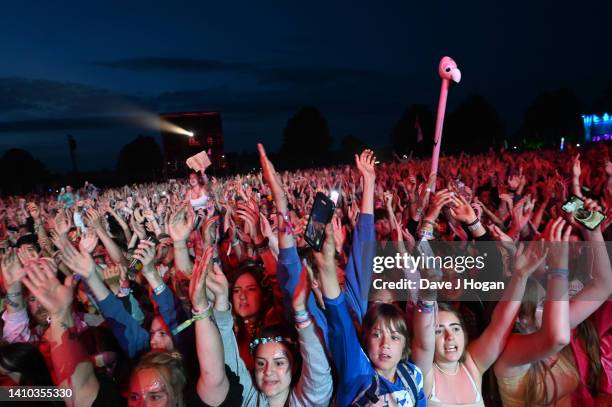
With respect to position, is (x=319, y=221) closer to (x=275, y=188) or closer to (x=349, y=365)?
(x=275, y=188)

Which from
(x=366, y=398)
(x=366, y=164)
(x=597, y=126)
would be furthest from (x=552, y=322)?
(x=597, y=126)

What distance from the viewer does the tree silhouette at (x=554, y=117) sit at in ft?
186

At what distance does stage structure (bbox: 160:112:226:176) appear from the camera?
143 ft

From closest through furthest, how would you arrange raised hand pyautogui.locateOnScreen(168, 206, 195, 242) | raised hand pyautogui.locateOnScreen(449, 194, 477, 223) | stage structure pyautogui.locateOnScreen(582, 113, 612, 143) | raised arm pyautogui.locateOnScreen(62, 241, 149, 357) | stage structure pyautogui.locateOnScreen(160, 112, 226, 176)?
raised arm pyautogui.locateOnScreen(62, 241, 149, 357) → raised hand pyautogui.locateOnScreen(168, 206, 195, 242) → raised hand pyautogui.locateOnScreen(449, 194, 477, 223) → stage structure pyautogui.locateOnScreen(160, 112, 226, 176) → stage structure pyautogui.locateOnScreen(582, 113, 612, 143)

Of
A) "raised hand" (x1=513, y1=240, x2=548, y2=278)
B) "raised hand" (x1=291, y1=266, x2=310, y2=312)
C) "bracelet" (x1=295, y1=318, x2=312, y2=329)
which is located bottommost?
"bracelet" (x1=295, y1=318, x2=312, y2=329)

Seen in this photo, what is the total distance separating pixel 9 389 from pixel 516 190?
7598mm

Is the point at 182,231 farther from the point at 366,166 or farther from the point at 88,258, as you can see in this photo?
the point at 366,166

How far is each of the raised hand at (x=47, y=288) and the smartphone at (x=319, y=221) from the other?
122 centimetres

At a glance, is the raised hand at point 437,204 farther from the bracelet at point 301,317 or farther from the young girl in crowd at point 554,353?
the bracelet at point 301,317

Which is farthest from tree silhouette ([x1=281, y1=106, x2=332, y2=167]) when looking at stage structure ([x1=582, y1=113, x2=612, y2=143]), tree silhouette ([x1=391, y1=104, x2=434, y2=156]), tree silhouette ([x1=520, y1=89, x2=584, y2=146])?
stage structure ([x1=582, y1=113, x2=612, y2=143])

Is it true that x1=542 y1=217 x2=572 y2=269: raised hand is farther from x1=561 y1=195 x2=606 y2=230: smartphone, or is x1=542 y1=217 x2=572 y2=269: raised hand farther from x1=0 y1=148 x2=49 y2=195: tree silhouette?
x1=0 y1=148 x2=49 y2=195: tree silhouette

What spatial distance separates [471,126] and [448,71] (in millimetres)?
56870

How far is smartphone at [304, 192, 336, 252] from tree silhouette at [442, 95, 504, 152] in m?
57.0

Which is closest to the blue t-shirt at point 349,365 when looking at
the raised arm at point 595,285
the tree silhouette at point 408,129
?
the raised arm at point 595,285
